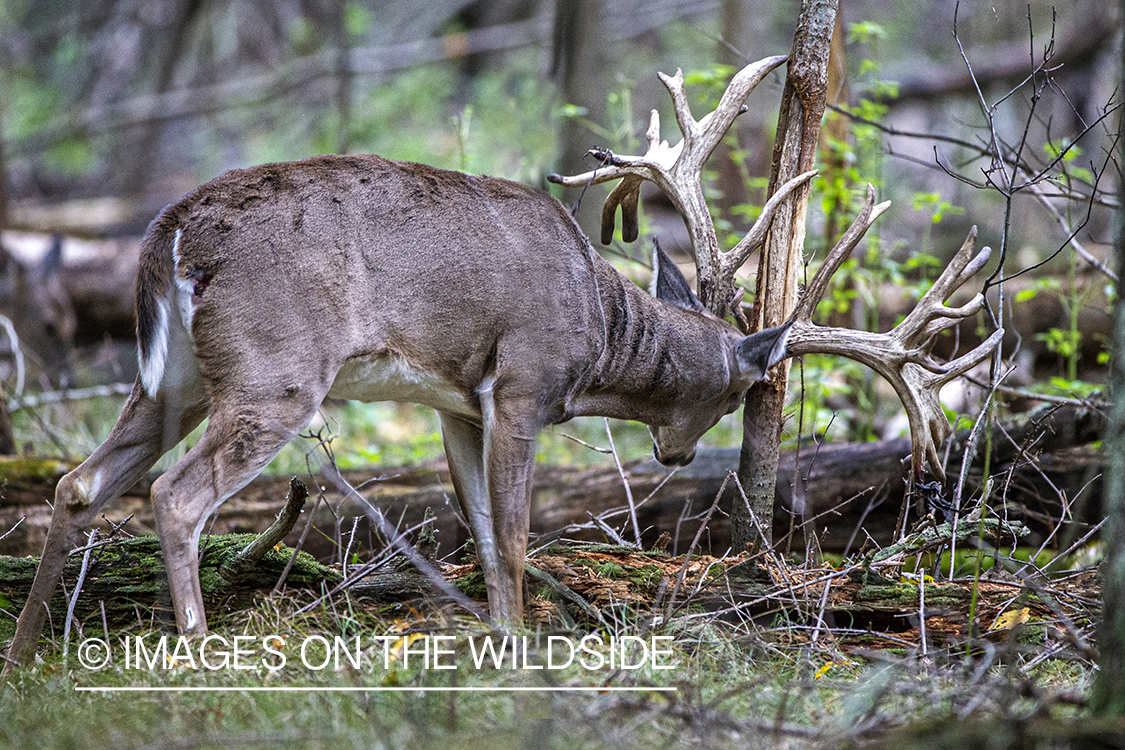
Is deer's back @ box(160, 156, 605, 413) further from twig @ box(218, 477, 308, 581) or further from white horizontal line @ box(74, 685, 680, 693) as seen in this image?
white horizontal line @ box(74, 685, 680, 693)

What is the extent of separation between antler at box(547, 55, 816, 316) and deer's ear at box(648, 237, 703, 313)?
4.9 inches

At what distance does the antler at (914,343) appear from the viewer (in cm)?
460

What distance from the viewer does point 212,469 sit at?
3.90m

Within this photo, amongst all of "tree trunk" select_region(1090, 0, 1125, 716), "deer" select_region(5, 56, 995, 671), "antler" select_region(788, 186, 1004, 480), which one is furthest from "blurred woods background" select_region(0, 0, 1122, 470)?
"tree trunk" select_region(1090, 0, 1125, 716)

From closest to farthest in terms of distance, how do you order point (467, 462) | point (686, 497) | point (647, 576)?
point (647, 576)
point (467, 462)
point (686, 497)

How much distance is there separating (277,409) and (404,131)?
41.9 feet

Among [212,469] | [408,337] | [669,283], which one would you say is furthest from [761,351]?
[212,469]

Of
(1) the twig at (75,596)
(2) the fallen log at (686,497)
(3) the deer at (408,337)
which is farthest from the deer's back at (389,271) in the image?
(2) the fallen log at (686,497)

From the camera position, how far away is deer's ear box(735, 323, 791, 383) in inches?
180

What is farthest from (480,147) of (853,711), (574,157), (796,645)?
(853,711)

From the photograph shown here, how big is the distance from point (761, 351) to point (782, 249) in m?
0.57

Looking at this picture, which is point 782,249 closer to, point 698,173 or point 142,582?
point 698,173

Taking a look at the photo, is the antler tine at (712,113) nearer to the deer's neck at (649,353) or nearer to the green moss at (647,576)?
the deer's neck at (649,353)

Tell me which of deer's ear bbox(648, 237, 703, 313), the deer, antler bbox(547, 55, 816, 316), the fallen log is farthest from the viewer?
the fallen log
